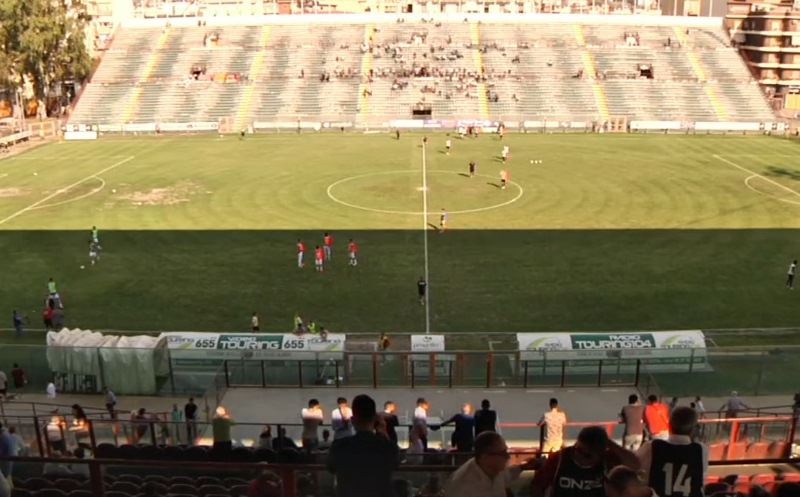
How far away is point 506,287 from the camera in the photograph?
31.4 metres

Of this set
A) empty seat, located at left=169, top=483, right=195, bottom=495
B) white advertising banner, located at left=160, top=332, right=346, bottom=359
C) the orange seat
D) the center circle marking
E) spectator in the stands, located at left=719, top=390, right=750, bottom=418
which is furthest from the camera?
the center circle marking

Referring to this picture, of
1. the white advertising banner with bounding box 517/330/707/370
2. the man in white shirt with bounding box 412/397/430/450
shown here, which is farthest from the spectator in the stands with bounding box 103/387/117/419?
the white advertising banner with bounding box 517/330/707/370

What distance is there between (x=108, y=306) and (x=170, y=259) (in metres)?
5.61

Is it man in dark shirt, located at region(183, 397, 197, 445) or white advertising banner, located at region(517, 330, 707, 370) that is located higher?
man in dark shirt, located at region(183, 397, 197, 445)

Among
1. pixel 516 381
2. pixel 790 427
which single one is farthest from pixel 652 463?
pixel 516 381

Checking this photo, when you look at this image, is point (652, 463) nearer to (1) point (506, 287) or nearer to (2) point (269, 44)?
(1) point (506, 287)

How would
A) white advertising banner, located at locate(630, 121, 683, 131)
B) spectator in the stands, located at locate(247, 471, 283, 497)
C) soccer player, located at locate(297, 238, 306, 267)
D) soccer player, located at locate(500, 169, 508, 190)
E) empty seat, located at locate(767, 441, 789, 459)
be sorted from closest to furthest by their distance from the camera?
1. spectator in the stands, located at locate(247, 471, 283, 497)
2. empty seat, located at locate(767, 441, 789, 459)
3. soccer player, located at locate(297, 238, 306, 267)
4. soccer player, located at locate(500, 169, 508, 190)
5. white advertising banner, located at locate(630, 121, 683, 131)

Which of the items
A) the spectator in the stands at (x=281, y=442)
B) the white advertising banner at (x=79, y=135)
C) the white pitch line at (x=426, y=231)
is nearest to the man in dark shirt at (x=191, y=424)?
the spectator in the stands at (x=281, y=442)

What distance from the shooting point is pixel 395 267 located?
33.7m

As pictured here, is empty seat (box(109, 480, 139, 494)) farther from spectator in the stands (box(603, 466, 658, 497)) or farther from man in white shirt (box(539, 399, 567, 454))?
man in white shirt (box(539, 399, 567, 454))

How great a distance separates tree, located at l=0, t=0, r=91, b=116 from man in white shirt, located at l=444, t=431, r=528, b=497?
8363 cm

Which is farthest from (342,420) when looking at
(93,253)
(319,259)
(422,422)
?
(93,253)

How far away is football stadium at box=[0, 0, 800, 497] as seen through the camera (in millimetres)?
11094

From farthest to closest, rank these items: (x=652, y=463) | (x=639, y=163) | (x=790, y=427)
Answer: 1. (x=639, y=163)
2. (x=790, y=427)
3. (x=652, y=463)
